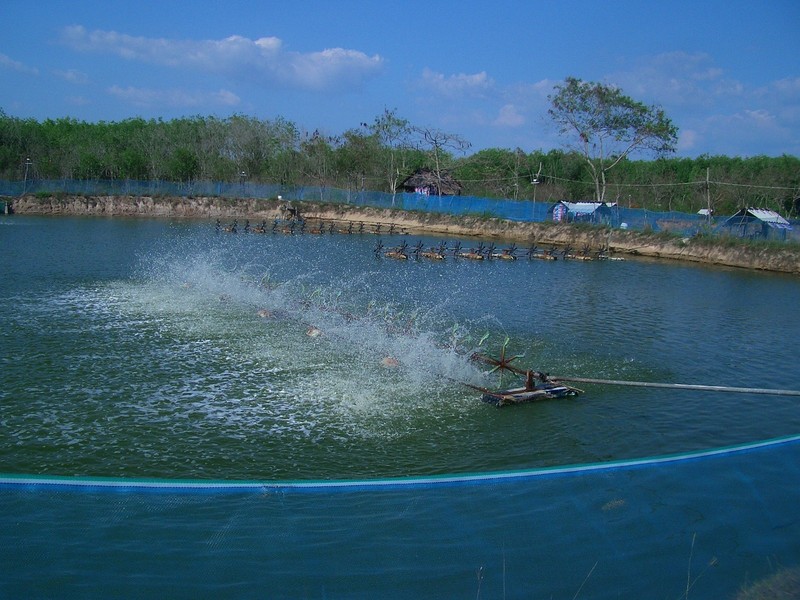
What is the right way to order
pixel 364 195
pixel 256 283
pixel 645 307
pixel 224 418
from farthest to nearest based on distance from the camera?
pixel 364 195
pixel 645 307
pixel 256 283
pixel 224 418

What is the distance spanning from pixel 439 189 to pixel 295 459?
163 ft

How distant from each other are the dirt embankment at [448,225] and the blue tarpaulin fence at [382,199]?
0.99 meters

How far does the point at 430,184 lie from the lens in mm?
58375

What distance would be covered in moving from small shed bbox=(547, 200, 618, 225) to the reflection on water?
2095 centimetres

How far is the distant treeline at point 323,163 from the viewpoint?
5353 centimetres

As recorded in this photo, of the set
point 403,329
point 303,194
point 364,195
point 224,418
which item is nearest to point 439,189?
point 364,195

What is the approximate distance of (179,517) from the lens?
5562 mm

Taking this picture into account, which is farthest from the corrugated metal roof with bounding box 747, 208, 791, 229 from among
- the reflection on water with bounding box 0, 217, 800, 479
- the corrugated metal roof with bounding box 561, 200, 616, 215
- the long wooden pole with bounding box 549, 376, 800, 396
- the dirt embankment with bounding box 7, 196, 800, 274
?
the long wooden pole with bounding box 549, 376, 800, 396

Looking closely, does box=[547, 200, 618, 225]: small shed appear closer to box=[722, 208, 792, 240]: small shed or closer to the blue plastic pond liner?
box=[722, 208, 792, 240]: small shed

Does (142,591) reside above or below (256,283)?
below

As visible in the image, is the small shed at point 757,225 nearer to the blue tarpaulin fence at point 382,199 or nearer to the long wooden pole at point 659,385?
the blue tarpaulin fence at point 382,199

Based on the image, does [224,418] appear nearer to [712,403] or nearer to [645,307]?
[712,403]

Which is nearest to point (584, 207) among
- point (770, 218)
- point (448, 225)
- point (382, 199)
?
point (448, 225)

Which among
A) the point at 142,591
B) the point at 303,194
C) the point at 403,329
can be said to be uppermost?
the point at 303,194
